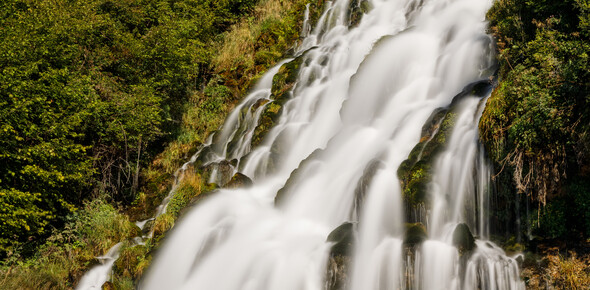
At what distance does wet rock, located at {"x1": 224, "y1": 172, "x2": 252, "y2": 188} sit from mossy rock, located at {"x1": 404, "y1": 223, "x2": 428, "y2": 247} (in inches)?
Result: 216

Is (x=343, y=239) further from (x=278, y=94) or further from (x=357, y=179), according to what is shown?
(x=278, y=94)

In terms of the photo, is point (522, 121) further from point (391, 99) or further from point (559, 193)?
point (391, 99)

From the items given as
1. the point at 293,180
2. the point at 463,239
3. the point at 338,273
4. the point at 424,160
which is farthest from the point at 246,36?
the point at 463,239

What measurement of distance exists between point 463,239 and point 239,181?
262 inches

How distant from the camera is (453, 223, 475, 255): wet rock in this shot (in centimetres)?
705

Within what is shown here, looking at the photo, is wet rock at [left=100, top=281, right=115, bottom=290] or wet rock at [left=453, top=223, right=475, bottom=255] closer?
wet rock at [left=453, top=223, right=475, bottom=255]

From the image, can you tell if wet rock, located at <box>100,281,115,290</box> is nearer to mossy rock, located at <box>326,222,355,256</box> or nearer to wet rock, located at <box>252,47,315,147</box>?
mossy rock, located at <box>326,222,355,256</box>

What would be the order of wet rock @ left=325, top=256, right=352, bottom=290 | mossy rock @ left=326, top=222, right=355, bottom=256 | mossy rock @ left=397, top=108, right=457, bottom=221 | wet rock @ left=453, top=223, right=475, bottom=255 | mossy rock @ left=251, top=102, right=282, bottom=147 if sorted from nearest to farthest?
wet rock @ left=453, top=223, right=475, bottom=255
wet rock @ left=325, top=256, right=352, bottom=290
mossy rock @ left=326, top=222, right=355, bottom=256
mossy rock @ left=397, top=108, right=457, bottom=221
mossy rock @ left=251, top=102, right=282, bottom=147

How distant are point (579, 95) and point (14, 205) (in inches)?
492

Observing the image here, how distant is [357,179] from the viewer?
33.0 ft

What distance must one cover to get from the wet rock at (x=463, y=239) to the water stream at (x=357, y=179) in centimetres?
9

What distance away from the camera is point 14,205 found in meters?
10.6

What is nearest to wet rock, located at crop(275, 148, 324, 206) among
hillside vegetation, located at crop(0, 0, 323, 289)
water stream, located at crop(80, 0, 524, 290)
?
water stream, located at crop(80, 0, 524, 290)

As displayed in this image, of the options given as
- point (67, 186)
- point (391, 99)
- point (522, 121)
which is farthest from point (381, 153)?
point (67, 186)
